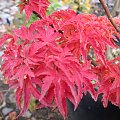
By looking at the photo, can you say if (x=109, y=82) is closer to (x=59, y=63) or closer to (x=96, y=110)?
(x=59, y=63)

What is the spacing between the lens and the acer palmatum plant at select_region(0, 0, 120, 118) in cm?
75

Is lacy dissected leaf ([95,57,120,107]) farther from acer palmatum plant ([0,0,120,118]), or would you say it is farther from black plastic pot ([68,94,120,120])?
black plastic pot ([68,94,120,120])

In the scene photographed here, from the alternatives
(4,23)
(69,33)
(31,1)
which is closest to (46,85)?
(69,33)

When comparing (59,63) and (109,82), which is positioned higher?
(59,63)

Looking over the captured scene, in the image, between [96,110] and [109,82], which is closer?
[109,82]

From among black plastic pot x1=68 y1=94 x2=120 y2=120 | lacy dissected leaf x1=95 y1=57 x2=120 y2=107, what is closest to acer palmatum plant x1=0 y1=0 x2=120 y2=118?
lacy dissected leaf x1=95 y1=57 x2=120 y2=107

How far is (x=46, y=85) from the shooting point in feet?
2.38

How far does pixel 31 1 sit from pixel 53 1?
1.34 metres

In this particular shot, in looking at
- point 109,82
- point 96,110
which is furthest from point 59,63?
point 96,110

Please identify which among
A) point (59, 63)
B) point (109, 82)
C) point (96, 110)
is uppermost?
point (59, 63)

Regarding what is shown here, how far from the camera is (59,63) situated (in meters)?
0.74

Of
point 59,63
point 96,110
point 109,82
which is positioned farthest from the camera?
point 96,110

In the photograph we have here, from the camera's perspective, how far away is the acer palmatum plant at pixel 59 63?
2.45 feet

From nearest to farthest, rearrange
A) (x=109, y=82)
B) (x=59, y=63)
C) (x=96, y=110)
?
(x=59, y=63)
(x=109, y=82)
(x=96, y=110)
